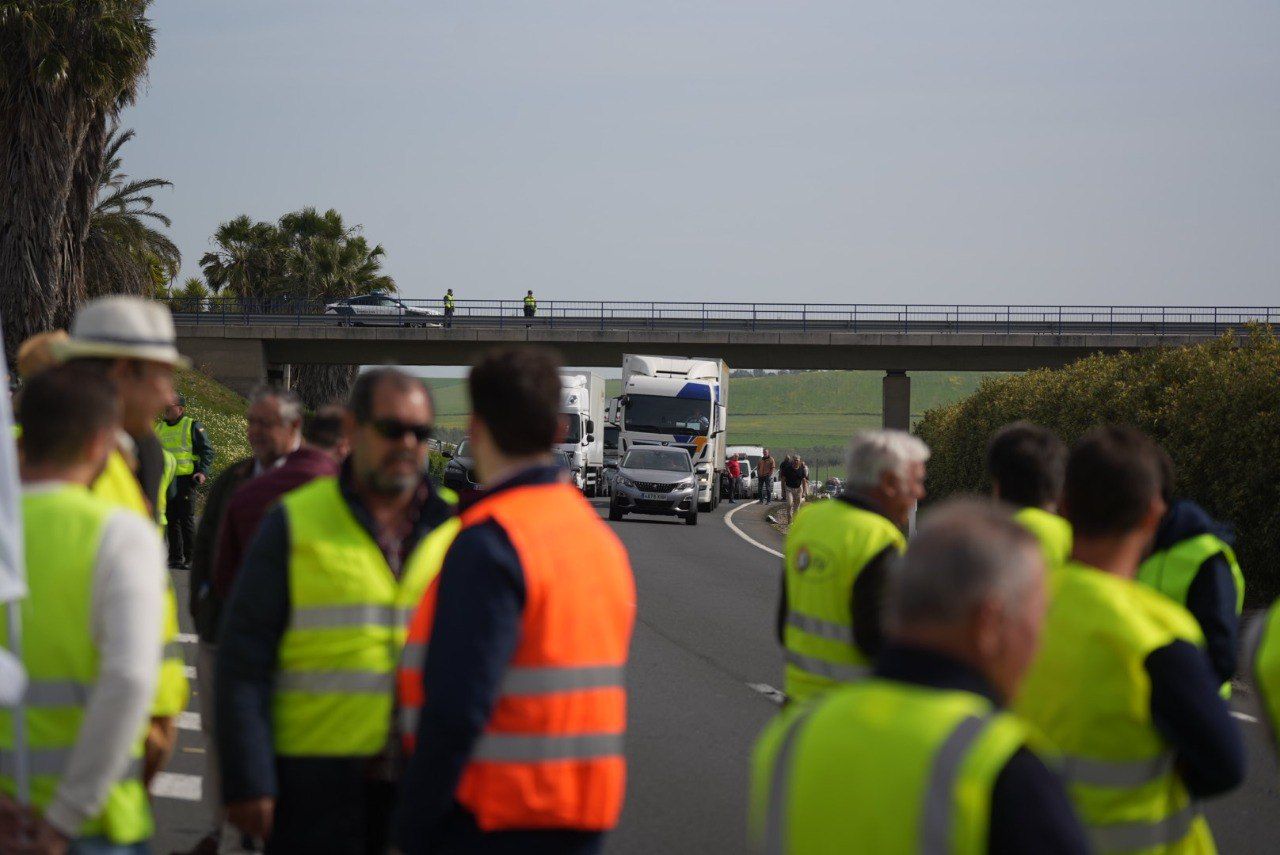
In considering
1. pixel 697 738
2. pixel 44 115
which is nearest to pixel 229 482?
pixel 697 738

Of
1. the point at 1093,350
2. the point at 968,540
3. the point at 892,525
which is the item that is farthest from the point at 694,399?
the point at 968,540

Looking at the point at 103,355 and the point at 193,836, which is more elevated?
the point at 103,355

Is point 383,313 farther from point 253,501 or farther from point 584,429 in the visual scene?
point 253,501

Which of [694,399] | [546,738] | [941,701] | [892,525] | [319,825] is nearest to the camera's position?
[941,701]

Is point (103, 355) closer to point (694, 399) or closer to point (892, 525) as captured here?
point (892, 525)

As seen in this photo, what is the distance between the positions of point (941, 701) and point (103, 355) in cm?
263

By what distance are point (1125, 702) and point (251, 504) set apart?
312cm

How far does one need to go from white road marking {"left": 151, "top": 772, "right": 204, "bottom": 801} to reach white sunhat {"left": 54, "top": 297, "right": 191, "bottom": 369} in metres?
4.13

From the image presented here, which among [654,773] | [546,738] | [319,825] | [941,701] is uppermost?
[941,701]

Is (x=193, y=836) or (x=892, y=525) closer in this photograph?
(x=892, y=525)

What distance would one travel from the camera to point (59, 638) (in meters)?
3.31

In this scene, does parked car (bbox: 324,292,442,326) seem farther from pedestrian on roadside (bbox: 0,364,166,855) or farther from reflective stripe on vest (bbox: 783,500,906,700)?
pedestrian on roadside (bbox: 0,364,166,855)

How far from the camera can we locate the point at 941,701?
2318 millimetres

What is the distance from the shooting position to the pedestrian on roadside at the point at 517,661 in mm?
3260
